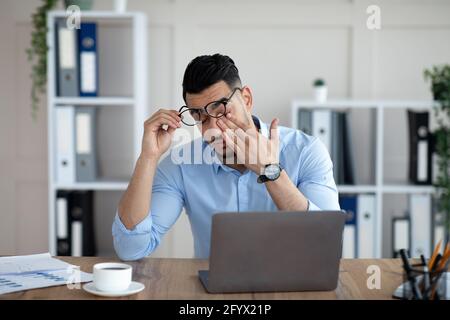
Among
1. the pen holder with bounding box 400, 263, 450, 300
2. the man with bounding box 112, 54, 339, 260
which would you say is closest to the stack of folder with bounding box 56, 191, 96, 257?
the man with bounding box 112, 54, 339, 260

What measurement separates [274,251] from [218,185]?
671mm

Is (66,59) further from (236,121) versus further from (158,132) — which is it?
(236,121)

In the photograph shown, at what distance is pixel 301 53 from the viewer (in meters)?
3.43

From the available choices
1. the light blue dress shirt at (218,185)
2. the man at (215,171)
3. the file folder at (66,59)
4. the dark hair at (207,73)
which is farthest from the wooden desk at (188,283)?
the file folder at (66,59)

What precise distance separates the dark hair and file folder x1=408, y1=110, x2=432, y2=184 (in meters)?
1.48

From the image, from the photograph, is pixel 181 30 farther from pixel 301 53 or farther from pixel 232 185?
pixel 232 185

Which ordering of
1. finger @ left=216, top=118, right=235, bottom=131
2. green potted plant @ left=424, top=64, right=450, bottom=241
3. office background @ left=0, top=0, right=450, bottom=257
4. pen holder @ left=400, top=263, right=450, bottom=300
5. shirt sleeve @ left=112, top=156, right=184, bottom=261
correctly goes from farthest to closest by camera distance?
office background @ left=0, top=0, right=450, bottom=257
green potted plant @ left=424, top=64, right=450, bottom=241
finger @ left=216, top=118, right=235, bottom=131
shirt sleeve @ left=112, top=156, right=184, bottom=261
pen holder @ left=400, top=263, right=450, bottom=300

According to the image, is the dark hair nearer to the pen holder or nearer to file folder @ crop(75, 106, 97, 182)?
the pen holder

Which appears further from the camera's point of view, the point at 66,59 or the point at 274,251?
the point at 66,59

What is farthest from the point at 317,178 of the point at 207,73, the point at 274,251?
the point at 274,251

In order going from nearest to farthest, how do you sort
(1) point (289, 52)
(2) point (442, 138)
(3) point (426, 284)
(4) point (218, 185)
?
(3) point (426, 284), (4) point (218, 185), (2) point (442, 138), (1) point (289, 52)

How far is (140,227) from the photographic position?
1825 mm

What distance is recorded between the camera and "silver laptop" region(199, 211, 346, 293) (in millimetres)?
1396

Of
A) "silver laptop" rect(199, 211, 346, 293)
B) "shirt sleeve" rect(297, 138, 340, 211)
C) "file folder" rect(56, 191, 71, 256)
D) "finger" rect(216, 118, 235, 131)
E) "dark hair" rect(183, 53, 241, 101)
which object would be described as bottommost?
"file folder" rect(56, 191, 71, 256)
